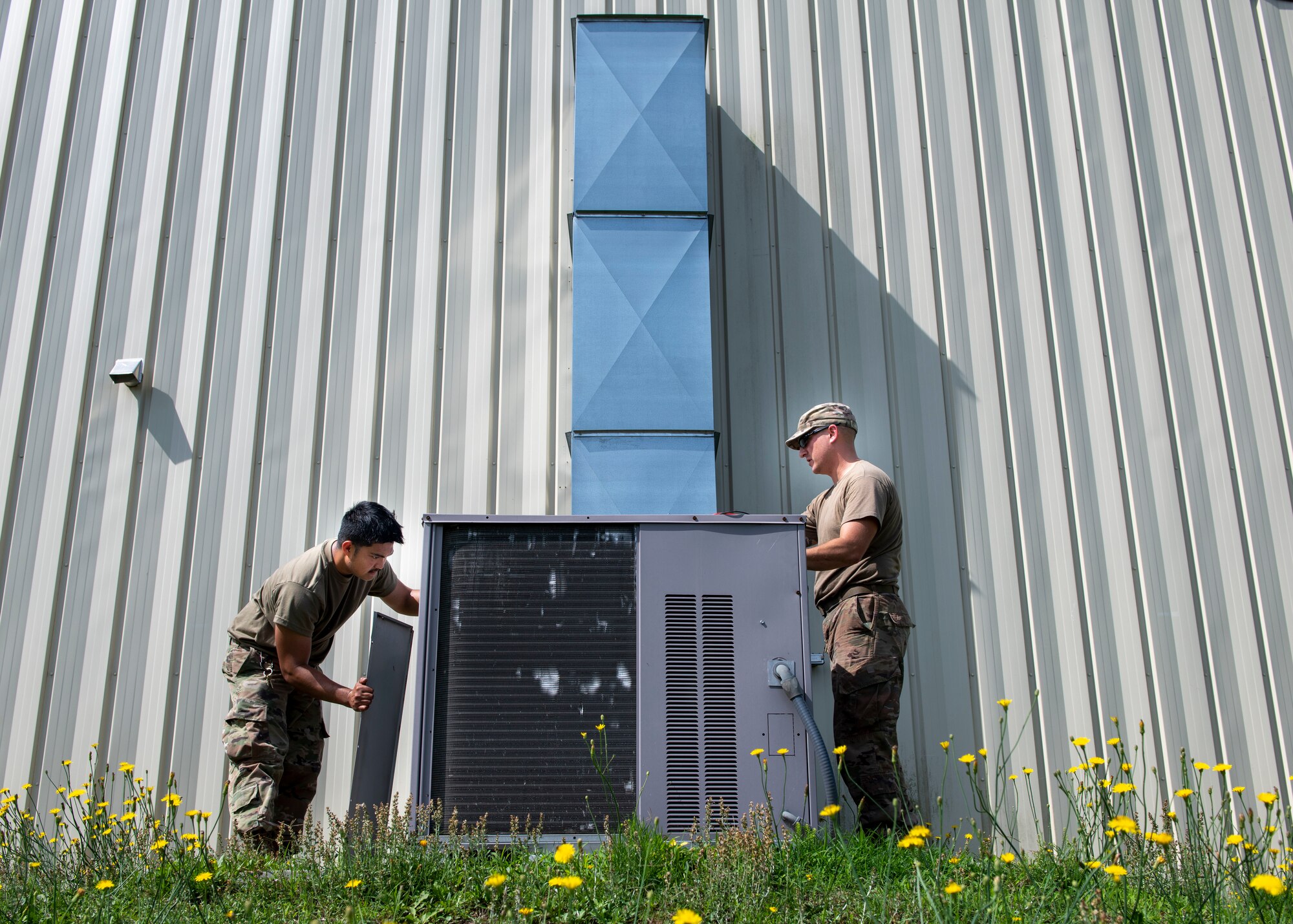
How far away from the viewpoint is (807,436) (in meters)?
4.35

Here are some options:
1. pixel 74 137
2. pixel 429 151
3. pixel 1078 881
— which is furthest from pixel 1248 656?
pixel 74 137

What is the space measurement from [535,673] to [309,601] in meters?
1.15

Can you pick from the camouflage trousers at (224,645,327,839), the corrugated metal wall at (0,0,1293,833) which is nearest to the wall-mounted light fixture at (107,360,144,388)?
the corrugated metal wall at (0,0,1293,833)

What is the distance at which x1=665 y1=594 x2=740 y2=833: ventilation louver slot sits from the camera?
3.23 m

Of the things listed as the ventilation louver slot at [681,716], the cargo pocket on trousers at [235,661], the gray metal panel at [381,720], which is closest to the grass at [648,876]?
the ventilation louver slot at [681,716]

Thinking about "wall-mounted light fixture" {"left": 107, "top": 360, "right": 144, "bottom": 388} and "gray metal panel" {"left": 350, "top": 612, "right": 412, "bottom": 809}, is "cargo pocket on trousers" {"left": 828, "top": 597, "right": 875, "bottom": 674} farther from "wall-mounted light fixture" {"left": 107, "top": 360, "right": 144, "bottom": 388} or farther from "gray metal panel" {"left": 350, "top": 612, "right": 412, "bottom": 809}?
"wall-mounted light fixture" {"left": 107, "top": 360, "right": 144, "bottom": 388}

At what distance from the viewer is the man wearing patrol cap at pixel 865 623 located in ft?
12.2

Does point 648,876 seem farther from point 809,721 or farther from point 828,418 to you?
point 828,418

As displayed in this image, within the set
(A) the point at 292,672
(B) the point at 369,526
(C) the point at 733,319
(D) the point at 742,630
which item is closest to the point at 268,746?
(A) the point at 292,672

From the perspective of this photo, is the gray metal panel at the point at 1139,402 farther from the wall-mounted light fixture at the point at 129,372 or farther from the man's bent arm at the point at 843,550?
the wall-mounted light fixture at the point at 129,372

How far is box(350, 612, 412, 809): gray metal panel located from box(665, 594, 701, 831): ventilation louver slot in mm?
1117

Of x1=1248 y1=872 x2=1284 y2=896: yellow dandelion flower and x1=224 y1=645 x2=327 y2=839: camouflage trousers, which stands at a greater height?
x1=224 y1=645 x2=327 y2=839: camouflage trousers

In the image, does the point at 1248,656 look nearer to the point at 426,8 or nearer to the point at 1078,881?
the point at 1078,881

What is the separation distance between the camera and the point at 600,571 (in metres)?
3.46
